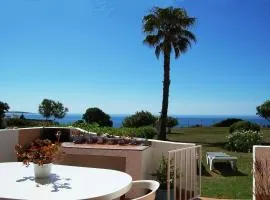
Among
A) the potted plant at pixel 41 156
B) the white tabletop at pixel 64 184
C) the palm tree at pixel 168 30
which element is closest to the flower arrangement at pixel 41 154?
the potted plant at pixel 41 156

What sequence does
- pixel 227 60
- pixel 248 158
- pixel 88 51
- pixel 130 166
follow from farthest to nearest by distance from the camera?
pixel 227 60 → pixel 88 51 → pixel 248 158 → pixel 130 166

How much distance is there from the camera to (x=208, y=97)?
3853 centimetres

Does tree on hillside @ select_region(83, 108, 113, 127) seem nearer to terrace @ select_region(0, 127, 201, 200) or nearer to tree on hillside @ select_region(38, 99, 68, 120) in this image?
tree on hillside @ select_region(38, 99, 68, 120)

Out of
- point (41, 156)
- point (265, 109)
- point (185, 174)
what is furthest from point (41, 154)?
point (265, 109)

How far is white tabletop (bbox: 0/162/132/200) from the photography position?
3.57 metres

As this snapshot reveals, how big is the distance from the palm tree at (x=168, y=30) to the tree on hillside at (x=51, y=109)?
79.6 feet

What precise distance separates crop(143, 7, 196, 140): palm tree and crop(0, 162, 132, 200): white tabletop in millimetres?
16530

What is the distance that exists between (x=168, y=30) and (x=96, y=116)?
8.78 meters

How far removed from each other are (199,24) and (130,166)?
51.7 ft

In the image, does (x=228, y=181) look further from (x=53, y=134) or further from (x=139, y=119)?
(x=139, y=119)

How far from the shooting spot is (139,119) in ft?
85.5

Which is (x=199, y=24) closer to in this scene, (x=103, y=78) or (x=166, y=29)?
(x=166, y=29)

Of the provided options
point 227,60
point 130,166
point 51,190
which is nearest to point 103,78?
point 227,60

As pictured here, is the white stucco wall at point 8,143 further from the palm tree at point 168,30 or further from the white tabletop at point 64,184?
the palm tree at point 168,30
